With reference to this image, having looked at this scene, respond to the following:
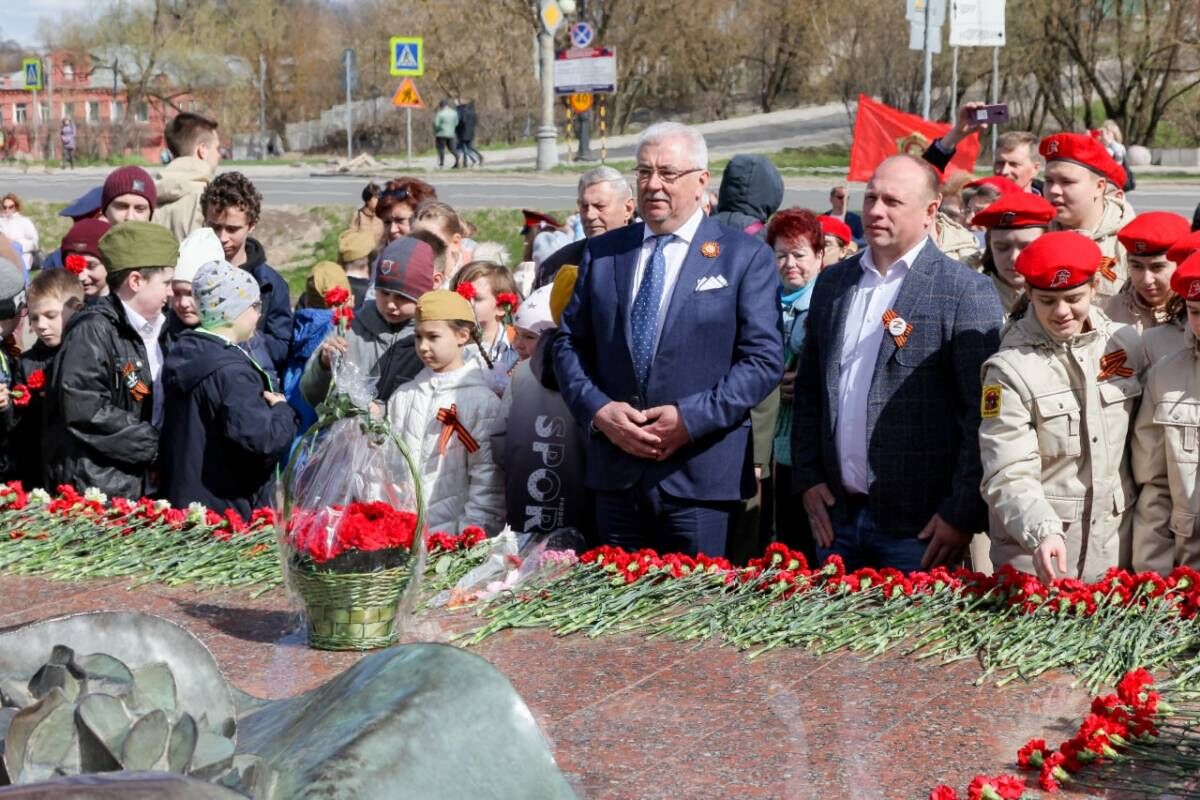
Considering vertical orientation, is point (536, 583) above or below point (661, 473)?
below

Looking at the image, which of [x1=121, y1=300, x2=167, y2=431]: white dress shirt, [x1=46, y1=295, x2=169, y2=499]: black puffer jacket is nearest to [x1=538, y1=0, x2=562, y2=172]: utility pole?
[x1=121, y1=300, x2=167, y2=431]: white dress shirt

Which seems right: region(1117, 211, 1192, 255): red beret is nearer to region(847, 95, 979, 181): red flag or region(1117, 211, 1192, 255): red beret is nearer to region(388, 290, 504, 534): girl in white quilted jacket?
region(388, 290, 504, 534): girl in white quilted jacket

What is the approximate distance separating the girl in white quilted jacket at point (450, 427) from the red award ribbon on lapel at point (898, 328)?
1521mm

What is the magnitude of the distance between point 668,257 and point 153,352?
2.36 m

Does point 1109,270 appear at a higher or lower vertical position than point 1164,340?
higher

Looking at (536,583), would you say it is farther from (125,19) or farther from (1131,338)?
(125,19)

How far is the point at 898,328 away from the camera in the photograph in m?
5.04

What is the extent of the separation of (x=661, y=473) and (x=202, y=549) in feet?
5.42

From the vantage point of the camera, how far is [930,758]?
11.6 feet

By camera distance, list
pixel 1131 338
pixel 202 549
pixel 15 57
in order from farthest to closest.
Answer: pixel 15 57, pixel 202 549, pixel 1131 338

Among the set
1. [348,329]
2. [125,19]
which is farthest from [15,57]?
[348,329]

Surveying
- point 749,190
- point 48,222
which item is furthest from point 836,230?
point 48,222

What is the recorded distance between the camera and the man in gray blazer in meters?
5.01

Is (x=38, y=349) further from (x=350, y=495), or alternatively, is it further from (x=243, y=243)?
(x=350, y=495)
